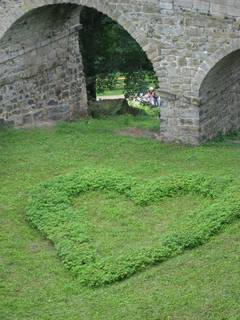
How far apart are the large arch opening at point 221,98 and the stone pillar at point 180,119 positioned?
14 centimetres

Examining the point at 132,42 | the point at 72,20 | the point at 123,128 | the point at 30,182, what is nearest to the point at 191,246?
the point at 30,182

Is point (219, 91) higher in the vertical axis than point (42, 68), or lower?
lower

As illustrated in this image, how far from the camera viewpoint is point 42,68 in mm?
15641

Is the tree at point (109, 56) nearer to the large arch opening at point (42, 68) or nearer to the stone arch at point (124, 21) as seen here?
the large arch opening at point (42, 68)

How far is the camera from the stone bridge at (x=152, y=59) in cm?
1281

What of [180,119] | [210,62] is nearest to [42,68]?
[180,119]

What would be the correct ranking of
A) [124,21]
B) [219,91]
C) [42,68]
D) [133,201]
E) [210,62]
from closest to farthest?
1. [133,201]
2. [210,62]
3. [124,21]
4. [219,91]
5. [42,68]

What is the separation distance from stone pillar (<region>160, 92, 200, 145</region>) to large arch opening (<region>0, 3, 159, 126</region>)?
3.11m

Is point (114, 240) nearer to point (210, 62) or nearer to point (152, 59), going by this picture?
point (210, 62)

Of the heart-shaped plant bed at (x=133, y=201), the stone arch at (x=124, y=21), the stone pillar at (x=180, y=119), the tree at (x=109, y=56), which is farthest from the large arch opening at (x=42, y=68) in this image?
the heart-shaped plant bed at (x=133, y=201)

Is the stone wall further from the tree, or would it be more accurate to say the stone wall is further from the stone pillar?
the stone pillar

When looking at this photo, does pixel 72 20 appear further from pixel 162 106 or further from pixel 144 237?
pixel 144 237

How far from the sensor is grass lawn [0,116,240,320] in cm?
837

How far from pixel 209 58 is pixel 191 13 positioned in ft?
2.92
